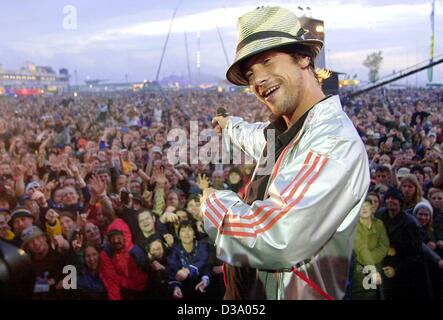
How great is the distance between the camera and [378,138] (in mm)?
6871

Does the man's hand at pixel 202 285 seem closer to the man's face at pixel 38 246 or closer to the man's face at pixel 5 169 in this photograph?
the man's face at pixel 38 246

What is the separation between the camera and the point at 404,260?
3.96 m

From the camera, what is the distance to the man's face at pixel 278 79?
1.41m

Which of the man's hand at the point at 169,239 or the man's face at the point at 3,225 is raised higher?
the man's face at the point at 3,225

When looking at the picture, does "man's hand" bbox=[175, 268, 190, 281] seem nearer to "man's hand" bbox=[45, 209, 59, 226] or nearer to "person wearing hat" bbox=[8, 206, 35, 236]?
"man's hand" bbox=[45, 209, 59, 226]

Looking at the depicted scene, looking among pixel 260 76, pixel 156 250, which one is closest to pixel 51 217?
pixel 156 250

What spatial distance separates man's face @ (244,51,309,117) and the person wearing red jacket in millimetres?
2900

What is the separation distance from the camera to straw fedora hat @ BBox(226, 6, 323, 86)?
1374 millimetres

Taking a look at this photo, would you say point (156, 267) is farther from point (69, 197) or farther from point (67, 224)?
point (69, 197)

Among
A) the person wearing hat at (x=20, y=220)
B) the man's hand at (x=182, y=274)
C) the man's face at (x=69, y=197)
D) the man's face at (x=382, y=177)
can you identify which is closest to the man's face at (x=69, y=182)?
the man's face at (x=69, y=197)

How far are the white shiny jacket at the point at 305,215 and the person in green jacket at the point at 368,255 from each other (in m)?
2.64

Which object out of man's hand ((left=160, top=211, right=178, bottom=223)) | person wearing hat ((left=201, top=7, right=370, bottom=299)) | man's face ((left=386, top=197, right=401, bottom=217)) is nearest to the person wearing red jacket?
man's hand ((left=160, top=211, right=178, bottom=223))
